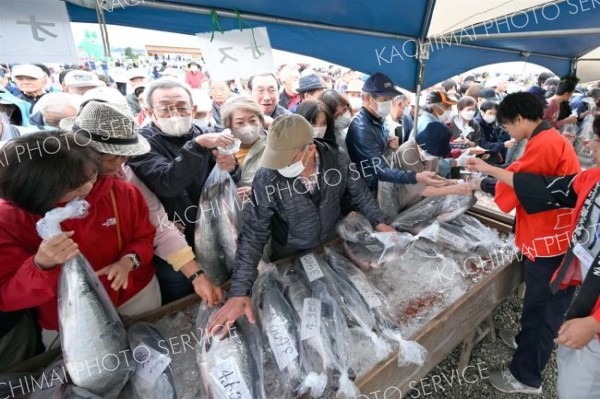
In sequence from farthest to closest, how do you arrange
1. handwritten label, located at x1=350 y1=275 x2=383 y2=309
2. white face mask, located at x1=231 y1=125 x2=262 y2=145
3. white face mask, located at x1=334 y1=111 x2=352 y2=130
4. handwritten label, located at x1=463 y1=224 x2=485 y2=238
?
white face mask, located at x1=334 y1=111 x2=352 y2=130
handwritten label, located at x1=463 y1=224 x2=485 y2=238
white face mask, located at x1=231 y1=125 x2=262 y2=145
handwritten label, located at x1=350 y1=275 x2=383 y2=309

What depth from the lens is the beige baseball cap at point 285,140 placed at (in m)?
1.38

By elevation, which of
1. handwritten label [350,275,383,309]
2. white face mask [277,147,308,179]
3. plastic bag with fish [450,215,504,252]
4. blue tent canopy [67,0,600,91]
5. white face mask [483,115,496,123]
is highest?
blue tent canopy [67,0,600,91]

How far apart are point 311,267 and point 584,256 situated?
1.18 meters

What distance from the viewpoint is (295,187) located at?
5.07 feet

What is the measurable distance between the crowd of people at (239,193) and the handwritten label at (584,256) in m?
0.02

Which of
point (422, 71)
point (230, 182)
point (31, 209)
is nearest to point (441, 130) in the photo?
point (422, 71)

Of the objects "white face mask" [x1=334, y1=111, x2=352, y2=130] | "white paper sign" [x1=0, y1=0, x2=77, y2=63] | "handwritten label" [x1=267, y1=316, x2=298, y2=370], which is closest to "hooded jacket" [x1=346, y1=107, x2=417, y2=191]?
"white face mask" [x1=334, y1=111, x2=352, y2=130]

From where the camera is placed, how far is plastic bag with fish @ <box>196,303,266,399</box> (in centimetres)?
Answer: 101

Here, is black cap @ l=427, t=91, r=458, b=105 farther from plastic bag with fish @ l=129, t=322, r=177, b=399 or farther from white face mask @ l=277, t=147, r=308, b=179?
plastic bag with fish @ l=129, t=322, r=177, b=399

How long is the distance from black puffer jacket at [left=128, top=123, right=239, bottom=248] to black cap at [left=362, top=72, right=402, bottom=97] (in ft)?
4.26

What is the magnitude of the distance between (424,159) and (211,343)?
6.46 ft

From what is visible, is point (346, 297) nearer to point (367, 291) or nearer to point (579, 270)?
point (367, 291)

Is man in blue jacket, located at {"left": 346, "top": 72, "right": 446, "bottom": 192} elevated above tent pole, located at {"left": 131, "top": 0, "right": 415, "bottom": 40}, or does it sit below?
below

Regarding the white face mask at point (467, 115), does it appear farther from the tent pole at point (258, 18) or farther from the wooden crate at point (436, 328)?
the wooden crate at point (436, 328)
